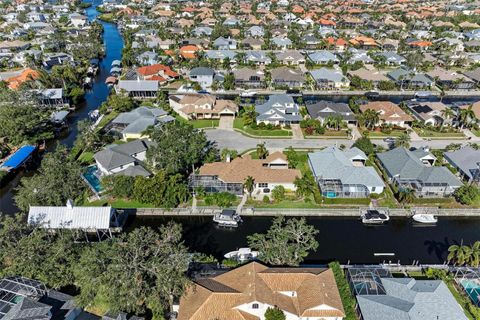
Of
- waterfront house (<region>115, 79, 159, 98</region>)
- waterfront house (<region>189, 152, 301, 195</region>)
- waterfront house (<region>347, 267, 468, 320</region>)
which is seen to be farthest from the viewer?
waterfront house (<region>115, 79, 159, 98</region>)

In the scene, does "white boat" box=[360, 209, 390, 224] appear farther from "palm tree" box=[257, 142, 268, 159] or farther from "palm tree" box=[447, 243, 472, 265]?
"palm tree" box=[257, 142, 268, 159]

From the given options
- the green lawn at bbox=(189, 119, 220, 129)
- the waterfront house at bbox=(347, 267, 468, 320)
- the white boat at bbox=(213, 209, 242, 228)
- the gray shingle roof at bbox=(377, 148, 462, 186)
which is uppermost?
the gray shingle roof at bbox=(377, 148, 462, 186)

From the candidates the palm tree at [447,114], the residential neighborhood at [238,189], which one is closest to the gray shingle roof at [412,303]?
the residential neighborhood at [238,189]

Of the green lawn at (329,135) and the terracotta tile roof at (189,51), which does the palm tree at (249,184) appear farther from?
the terracotta tile roof at (189,51)

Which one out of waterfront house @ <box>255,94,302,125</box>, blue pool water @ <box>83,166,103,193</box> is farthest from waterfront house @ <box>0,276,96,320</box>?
waterfront house @ <box>255,94,302,125</box>

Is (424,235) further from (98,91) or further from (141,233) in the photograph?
(98,91)

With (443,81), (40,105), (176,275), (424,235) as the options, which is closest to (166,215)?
(176,275)
